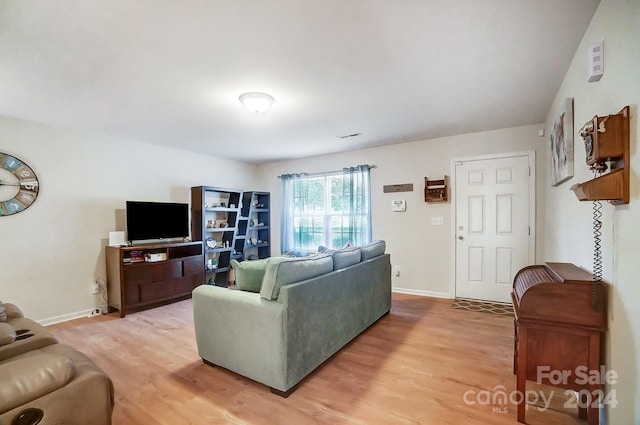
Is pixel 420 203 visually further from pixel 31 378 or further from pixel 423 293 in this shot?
pixel 31 378

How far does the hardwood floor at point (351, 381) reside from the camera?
69.6 inches

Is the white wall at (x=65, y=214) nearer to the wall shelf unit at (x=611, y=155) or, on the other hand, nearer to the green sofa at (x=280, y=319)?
the green sofa at (x=280, y=319)

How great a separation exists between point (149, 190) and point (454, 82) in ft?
14.0

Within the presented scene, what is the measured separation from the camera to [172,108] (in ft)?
9.89

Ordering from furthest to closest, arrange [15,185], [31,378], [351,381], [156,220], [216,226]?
[216,226]
[156,220]
[15,185]
[351,381]
[31,378]

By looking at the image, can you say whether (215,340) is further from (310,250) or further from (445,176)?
(445,176)

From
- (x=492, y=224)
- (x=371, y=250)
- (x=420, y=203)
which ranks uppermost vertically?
(x=420, y=203)

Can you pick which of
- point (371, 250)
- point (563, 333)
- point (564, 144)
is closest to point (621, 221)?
point (563, 333)

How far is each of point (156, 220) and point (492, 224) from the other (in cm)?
472

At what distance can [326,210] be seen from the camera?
536 cm

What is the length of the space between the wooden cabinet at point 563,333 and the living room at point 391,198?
0.08 m

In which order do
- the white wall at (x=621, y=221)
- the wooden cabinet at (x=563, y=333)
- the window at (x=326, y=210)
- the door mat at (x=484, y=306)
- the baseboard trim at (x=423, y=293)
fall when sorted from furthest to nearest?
1. the window at (x=326, y=210)
2. the baseboard trim at (x=423, y=293)
3. the door mat at (x=484, y=306)
4. the wooden cabinet at (x=563, y=333)
5. the white wall at (x=621, y=221)

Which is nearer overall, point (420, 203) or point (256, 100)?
point (256, 100)

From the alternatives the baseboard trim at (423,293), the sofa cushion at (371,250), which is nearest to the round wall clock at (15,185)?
the sofa cushion at (371,250)
